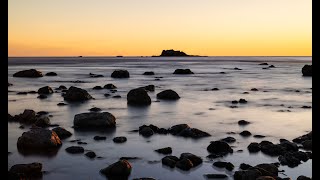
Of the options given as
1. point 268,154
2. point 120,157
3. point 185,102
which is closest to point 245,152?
point 268,154

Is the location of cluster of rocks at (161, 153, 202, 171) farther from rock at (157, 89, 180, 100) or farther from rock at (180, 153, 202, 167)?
rock at (157, 89, 180, 100)

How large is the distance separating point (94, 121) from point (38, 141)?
13.6 feet

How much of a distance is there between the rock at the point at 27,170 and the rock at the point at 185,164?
4151 mm

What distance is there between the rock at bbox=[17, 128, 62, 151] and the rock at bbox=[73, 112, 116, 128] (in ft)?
11.6

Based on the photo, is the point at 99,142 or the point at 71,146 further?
the point at 99,142

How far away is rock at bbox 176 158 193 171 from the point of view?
1148 cm

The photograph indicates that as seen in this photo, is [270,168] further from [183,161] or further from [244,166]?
[183,161]

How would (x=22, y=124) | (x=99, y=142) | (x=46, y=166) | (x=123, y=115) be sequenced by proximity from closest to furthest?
1. (x=46, y=166)
2. (x=99, y=142)
3. (x=22, y=124)
4. (x=123, y=115)

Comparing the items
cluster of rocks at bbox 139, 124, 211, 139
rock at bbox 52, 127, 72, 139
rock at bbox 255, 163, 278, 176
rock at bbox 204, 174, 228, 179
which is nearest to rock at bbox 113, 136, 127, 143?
cluster of rocks at bbox 139, 124, 211, 139

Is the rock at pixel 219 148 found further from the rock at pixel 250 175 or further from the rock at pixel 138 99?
the rock at pixel 138 99

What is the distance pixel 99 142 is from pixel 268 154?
21.2ft

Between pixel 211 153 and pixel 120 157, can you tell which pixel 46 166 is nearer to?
pixel 120 157

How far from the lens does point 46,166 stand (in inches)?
466
